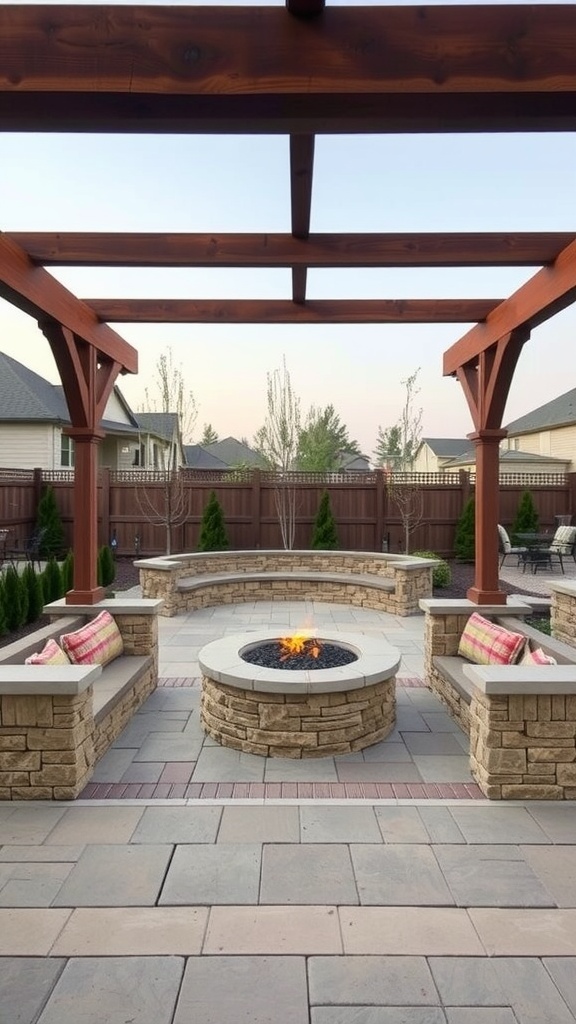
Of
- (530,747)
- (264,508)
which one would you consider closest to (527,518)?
(264,508)

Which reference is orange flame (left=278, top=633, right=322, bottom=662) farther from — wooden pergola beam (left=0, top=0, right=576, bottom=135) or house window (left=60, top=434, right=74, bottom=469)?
house window (left=60, top=434, right=74, bottom=469)

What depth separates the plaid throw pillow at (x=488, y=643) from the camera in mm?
3820

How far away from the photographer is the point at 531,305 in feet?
13.4

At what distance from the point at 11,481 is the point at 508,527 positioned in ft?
36.8

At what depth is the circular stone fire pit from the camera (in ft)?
11.0

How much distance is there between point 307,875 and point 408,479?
10658 millimetres

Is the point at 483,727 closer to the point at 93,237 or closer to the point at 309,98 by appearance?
the point at 309,98

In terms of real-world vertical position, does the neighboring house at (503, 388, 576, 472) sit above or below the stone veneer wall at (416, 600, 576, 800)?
above

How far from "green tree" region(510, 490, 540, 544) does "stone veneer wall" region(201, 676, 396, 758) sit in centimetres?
1033

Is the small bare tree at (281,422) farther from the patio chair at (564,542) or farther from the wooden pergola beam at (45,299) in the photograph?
the wooden pergola beam at (45,299)

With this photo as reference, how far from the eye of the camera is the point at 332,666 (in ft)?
12.7

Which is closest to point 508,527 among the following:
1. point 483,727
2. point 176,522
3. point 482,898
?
point 176,522

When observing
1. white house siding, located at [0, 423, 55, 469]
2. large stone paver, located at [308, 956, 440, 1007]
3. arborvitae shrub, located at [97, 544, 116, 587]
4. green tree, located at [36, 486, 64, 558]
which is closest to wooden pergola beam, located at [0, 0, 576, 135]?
large stone paver, located at [308, 956, 440, 1007]

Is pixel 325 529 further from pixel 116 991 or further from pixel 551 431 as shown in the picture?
pixel 551 431
